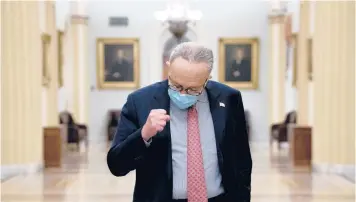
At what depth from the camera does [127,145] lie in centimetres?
248

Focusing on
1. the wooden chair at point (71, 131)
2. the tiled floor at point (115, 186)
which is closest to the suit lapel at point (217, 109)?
the tiled floor at point (115, 186)

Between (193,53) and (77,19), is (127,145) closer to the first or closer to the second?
(193,53)

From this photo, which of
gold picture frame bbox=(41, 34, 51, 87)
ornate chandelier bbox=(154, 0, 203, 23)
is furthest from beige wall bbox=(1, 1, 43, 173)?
ornate chandelier bbox=(154, 0, 203, 23)

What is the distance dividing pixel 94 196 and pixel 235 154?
6628 mm

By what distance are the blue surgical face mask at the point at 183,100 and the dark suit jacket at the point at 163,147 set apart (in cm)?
7

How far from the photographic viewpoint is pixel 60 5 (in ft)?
60.6

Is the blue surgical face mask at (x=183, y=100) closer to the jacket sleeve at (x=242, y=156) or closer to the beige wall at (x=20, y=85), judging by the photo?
the jacket sleeve at (x=242, y=156)

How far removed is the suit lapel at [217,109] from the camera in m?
2.51

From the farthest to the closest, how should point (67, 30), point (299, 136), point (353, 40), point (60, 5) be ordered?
point (67, 30) < point (60, 5) < point (299, 136) < point (353, 40)

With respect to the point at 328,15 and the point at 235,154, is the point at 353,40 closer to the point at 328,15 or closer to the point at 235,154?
the point at 328,15

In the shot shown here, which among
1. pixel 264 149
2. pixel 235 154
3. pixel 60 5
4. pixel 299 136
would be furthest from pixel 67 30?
pixel 235 154

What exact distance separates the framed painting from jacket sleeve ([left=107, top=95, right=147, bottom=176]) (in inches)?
794

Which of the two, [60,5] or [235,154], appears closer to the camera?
[235,154]

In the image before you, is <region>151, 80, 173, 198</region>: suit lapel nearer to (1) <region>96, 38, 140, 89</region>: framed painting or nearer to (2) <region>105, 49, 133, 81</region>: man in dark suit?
(1) <region>96, 38, 140, 89</region>: framed painting
